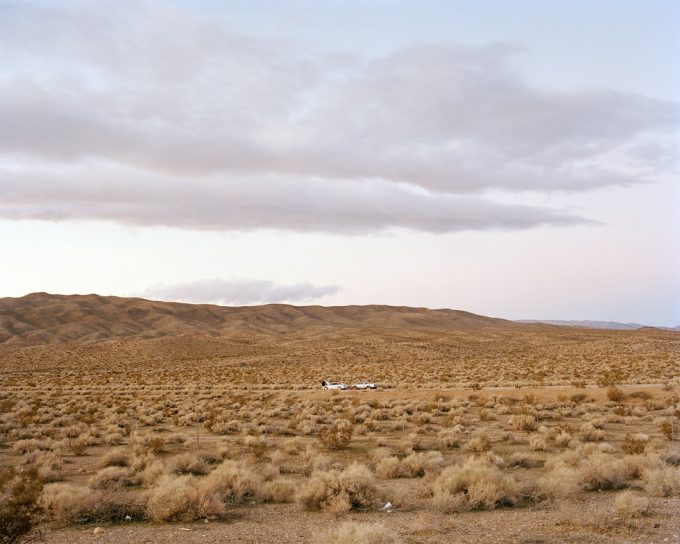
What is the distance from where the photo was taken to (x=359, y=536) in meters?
7.41

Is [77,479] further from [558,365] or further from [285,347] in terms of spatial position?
[285,347]

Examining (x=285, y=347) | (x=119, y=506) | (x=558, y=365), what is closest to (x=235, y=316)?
(x=285, y=347)

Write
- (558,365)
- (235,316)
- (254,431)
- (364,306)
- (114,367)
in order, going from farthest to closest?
(364,306) → (235,316) → (114,367) → (558,365) → (254,431)

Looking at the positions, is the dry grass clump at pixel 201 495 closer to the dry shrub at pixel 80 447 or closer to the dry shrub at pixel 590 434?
the dry shrub at pixel 80 447

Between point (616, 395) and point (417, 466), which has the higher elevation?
point (417, 466)

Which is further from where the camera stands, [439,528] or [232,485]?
[232,485]

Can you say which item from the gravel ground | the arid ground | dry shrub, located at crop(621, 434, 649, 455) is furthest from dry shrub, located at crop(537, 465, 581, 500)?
dry shrub, located at crop(621, 434, 649, 455)

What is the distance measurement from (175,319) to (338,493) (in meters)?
135

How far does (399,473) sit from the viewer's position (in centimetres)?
1266

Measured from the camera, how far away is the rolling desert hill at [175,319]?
386 feet

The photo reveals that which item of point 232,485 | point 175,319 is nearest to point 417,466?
point 232,485

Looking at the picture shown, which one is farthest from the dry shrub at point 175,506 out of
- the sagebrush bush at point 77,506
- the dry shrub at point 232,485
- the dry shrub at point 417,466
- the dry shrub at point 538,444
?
the dry shrub at point 538,444

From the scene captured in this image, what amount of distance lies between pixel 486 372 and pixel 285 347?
4571 centimetres

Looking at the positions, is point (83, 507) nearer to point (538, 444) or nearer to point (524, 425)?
point (538, 444)
